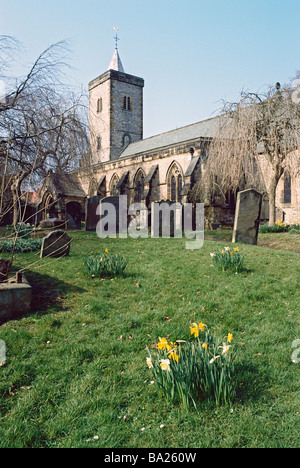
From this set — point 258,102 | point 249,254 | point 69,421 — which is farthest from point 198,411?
point 258,102

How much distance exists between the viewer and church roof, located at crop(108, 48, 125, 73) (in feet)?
120

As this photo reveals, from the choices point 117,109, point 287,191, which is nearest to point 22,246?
point 287,191

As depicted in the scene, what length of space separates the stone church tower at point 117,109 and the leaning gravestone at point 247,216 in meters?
25.7

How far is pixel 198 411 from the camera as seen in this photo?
2.14m

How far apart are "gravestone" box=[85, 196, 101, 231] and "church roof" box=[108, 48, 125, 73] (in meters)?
29.4

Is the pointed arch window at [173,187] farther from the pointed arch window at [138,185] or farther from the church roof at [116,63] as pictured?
the church roof at [116,63]

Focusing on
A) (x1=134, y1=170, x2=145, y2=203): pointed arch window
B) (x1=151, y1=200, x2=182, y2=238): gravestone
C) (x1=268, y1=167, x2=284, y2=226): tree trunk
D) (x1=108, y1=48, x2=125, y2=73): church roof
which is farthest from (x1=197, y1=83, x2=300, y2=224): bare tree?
(x1=108, y1=48, x2=125, y2=73): church roof

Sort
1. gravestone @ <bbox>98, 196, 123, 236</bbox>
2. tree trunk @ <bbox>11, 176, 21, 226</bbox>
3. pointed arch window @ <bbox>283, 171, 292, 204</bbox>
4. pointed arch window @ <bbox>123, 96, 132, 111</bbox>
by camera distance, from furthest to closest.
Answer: pointed arch window @ <bbox>123, 96, 132, 111</bbox>, pointed arch window @ <bbox>283, 171, 292, 204</bbox>, gravestone @ <bbox>98, 196, 123, 236</bbox>, tree trunk @ <bbox>11, 176, 21, 226</bbox>

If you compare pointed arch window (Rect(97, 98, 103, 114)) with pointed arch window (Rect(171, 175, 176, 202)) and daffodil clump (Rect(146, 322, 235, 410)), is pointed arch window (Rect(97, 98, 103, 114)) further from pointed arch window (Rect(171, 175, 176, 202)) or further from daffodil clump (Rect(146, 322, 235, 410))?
daffodil clump (Rect(146, 322, 235, 410))

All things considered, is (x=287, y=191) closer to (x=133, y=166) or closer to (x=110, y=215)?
(x=110, y=215)
